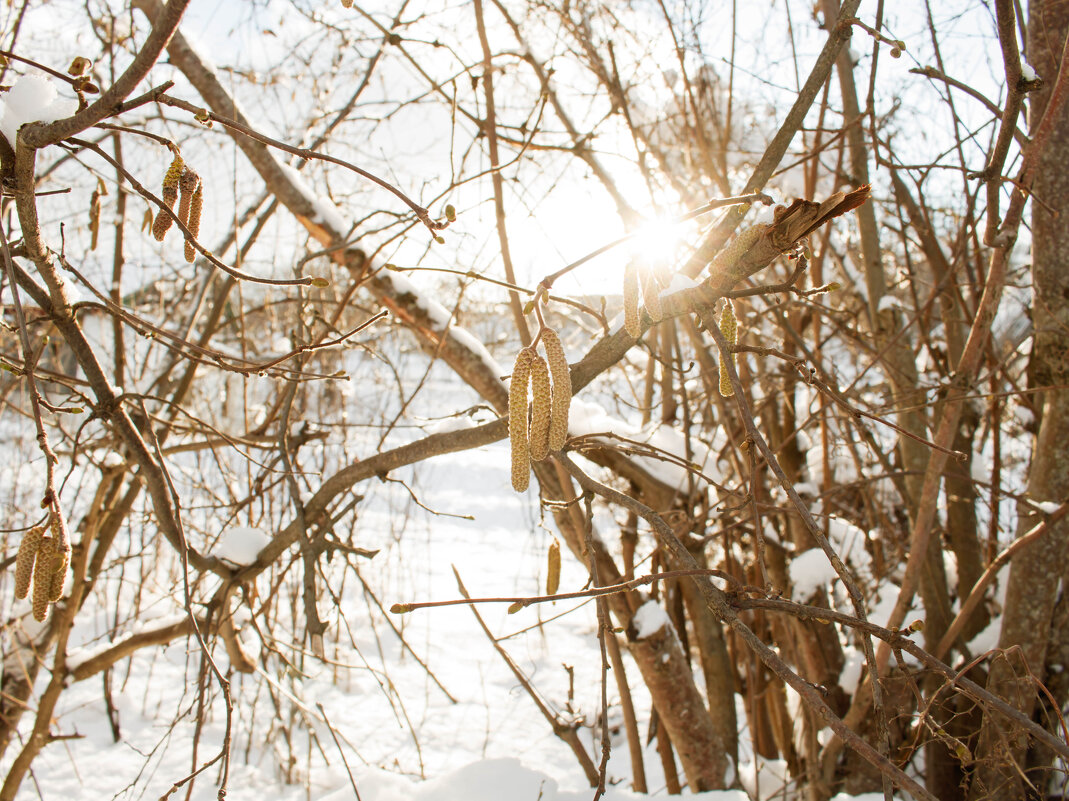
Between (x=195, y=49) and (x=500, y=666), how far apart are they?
3.52m

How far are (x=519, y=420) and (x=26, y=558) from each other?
80 centimetres

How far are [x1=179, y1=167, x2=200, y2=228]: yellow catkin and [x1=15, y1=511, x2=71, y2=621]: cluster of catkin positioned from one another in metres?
0.48

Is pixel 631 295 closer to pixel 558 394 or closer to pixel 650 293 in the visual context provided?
pixel 650 293

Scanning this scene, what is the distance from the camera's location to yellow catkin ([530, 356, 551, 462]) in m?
0.82

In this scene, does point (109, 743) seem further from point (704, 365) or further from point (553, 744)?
point (704, 365)

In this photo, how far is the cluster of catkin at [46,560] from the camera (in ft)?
3.16

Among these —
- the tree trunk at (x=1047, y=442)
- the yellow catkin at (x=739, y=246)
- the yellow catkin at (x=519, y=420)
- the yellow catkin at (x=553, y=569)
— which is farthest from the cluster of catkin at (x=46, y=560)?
the tree trunk at (x=1047, y=442)

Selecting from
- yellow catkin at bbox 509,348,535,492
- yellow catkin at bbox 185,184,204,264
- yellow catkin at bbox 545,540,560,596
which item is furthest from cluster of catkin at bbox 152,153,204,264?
yellow catkin at bbox 545,540,560,596

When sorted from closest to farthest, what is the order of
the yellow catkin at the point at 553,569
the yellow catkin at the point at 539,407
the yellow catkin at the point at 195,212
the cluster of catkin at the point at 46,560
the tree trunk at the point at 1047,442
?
the yellow catkin at the point at 539,407 < the cluster of catkin at the point at 46,560 < the yellow catkin at the point at 195,212 < the yellow catkin at the point at 553,569 < the tree trunk at the point at 1047,442

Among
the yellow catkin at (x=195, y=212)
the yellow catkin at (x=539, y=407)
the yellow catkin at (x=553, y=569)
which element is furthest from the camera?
the yellow catkin at (x=553, y=569)

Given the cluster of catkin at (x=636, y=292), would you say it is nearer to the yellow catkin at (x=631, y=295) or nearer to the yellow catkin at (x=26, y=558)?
the yellow catkin at (x=631, y=295)

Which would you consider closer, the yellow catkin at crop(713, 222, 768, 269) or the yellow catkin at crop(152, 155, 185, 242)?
the yellow catkin at crop(713, 222, 768, 269)

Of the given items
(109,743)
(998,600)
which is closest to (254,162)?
(109,743)

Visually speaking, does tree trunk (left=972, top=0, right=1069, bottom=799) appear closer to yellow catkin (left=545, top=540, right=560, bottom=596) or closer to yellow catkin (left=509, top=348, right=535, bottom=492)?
yellow catkin (left=545, top=540, right=560, bottom=596)
